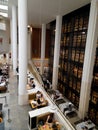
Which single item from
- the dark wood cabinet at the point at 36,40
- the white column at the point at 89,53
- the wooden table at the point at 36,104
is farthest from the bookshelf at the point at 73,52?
the dark wood cabinet at the point at 36,40

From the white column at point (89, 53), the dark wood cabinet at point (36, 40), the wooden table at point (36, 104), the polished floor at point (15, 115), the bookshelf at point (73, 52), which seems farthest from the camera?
the dark wood cabinet at point (36, 40)

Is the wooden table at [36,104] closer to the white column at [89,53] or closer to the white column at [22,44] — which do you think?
the white column at [22,44]

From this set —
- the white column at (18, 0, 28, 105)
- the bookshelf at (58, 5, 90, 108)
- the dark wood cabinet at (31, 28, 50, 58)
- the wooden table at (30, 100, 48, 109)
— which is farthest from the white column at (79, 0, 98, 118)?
the dark wood cabinet at (31, 28, 50, 58)

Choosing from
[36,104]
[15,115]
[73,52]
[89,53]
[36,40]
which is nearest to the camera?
[15,115]

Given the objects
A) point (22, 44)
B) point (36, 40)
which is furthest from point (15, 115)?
point (36, 40)

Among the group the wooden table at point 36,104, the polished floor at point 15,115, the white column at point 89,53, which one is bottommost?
the polished floor at point 15,115

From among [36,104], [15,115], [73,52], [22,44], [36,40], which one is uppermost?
[36,40]

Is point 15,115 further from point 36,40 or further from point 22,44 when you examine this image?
point 36,40

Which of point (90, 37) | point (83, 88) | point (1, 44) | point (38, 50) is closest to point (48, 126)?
point (83, 88)

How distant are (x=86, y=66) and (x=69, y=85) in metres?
5.19

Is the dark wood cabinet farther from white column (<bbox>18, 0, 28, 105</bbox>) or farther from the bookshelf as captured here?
white column (<bbox>18, 0, 28, 105</bbox>)

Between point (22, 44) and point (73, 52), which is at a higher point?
point (22, 44)

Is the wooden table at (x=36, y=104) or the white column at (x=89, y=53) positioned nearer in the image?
the wooden table at (x=36, y=104)

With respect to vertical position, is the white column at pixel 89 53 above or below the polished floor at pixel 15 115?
above
